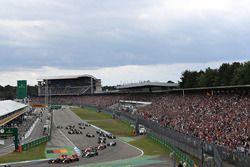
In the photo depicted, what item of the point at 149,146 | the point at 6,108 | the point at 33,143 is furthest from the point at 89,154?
the point at 6,108

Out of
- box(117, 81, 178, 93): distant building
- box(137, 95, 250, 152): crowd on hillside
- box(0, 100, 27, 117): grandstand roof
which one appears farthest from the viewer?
box(117, 81, 178, 93): distant building

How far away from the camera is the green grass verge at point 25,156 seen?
165ft

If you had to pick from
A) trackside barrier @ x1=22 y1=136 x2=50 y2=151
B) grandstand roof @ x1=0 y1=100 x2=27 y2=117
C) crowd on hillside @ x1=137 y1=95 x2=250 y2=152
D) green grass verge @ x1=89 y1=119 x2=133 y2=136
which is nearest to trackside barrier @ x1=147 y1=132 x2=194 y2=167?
crowd on hillside @ x1=137 y1=95 x2=250 y2=152

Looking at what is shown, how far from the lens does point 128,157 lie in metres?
52.3

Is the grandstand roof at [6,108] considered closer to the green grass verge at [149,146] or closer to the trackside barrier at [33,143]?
the trackside barrier at [33,143]

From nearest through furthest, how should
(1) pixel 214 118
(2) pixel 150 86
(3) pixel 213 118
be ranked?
1. (1) pixel 214 118
2. (3) pixel 213 118
3. (2) pixel 150 86

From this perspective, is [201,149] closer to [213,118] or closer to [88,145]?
[213,118]

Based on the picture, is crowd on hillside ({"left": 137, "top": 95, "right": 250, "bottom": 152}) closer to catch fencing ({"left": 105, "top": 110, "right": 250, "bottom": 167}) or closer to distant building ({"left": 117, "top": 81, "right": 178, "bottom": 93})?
catch fencing ({"left": 105, "top": 110, "right": 250, "bottom": 167})

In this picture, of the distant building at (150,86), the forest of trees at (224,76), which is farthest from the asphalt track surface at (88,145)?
the distant building at (150,86)

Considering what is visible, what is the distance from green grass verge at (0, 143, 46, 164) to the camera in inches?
1982

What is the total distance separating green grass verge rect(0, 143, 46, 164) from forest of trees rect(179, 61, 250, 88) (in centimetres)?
5974

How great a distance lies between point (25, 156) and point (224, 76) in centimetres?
8440

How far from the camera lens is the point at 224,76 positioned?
129m

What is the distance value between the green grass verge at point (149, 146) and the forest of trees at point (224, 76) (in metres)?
44.2
